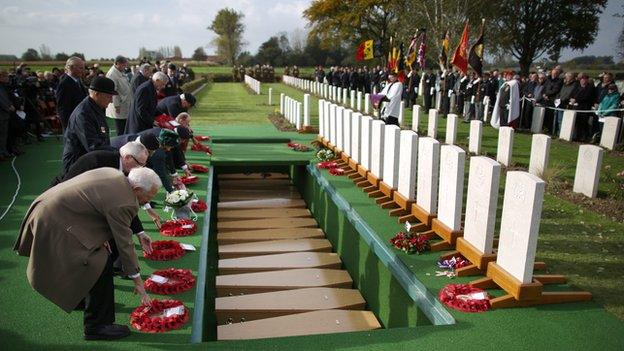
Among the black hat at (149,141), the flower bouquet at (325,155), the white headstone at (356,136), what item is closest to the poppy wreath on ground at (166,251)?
the black hat at (149,141)

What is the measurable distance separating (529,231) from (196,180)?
17.8 feet

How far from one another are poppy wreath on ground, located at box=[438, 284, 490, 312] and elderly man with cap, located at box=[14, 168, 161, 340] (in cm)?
237

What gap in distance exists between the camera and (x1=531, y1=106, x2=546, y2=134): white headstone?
520 inches

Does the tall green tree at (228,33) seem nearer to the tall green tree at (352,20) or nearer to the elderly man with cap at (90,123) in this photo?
the tall green tree at (352,20)

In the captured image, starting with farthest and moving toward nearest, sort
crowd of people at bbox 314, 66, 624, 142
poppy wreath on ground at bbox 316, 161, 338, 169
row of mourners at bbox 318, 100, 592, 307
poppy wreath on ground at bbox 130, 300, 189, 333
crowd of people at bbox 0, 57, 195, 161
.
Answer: crowd of people at bbox 314, 66, 624, 142
poppy wreath on ground at bbox 316, 161, 338, 169
crowd of people at bbox 0, 57, 195, 161
row of mourners at bbox 318, 100, 592, 307
poppy wreath on ground at bbox 130, 300, 189, 333

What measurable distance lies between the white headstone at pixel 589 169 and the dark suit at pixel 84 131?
6218mm

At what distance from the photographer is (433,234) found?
17.2 feet

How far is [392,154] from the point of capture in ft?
20.9

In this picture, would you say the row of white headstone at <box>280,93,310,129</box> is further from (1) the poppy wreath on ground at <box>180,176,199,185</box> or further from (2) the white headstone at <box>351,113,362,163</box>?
(1) the poppy wreath on ground at <box>180,176,199,185</box>

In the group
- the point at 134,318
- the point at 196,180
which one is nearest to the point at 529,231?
the point at 134,318

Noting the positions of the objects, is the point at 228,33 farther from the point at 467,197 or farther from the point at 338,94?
the point at 467,197

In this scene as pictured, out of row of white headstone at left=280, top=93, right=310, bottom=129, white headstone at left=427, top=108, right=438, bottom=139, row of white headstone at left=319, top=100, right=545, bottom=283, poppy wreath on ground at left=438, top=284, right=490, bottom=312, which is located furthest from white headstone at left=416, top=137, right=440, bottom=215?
row of white headstone at left=280, top=93, right=310, bottom=129

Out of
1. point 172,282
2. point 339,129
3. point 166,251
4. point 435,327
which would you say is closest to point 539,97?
→ point 339,129

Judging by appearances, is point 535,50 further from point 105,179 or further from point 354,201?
point 105,179
